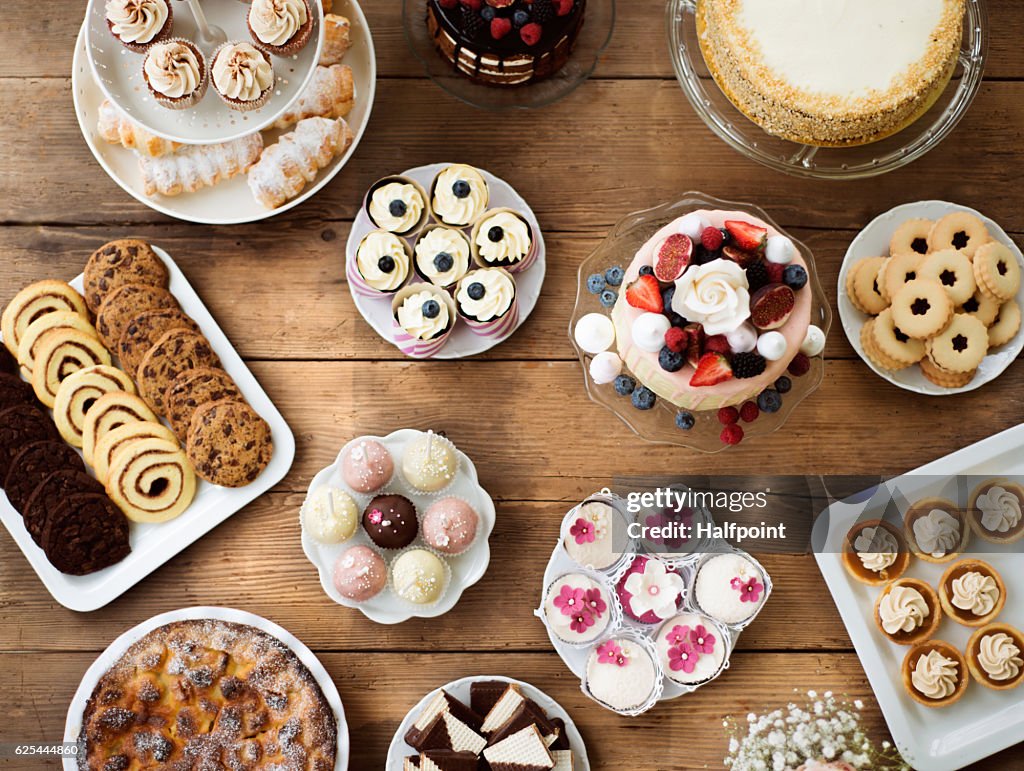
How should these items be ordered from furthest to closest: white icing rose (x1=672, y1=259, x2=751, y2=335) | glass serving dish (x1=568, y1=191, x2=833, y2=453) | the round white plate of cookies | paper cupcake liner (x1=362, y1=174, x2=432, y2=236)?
1. paper cupcake liner (x1=362, y1=174, x2=432, y2=236)
2. the round white plate of cookies
3. glass serving dish (x1=568, y1=191, x2=833, y2=453)
4. white icing rose (x1=672, y1=259, x2=751, y2=335)

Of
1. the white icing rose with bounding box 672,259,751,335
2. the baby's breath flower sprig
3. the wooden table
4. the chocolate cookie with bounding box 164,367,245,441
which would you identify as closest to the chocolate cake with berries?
the wooden table

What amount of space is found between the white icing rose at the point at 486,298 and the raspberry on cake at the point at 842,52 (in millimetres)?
760

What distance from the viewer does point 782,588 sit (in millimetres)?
2406

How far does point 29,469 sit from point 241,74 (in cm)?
113

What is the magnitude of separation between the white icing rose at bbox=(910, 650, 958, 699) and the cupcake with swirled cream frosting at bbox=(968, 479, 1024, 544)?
1.12ft

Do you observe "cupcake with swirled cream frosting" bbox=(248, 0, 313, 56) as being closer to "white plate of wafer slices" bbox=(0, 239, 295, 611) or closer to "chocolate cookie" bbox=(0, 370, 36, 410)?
"white plate of wafer slices" bbox=(0, 239, 295, 611)

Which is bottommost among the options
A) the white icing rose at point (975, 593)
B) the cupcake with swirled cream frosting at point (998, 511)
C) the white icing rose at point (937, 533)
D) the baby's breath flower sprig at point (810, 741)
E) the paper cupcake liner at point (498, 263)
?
the baby's breath flower sprig at point (810, 741)

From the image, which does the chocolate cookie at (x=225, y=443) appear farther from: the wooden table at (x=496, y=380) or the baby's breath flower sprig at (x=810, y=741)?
the baby's breath flower sprig at (x=810, y=741)

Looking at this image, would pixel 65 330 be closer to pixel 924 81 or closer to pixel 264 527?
pixel 264 527

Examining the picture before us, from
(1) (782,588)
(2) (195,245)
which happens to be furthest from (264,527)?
(1) (782,588)

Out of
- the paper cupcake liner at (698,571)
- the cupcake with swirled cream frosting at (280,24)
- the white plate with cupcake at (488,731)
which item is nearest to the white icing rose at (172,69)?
the cupcake with swirled cream frosting at (280,24)

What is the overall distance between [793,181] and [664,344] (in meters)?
0.91

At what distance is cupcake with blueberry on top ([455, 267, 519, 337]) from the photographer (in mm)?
2287

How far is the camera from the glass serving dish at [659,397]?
2.11 m
